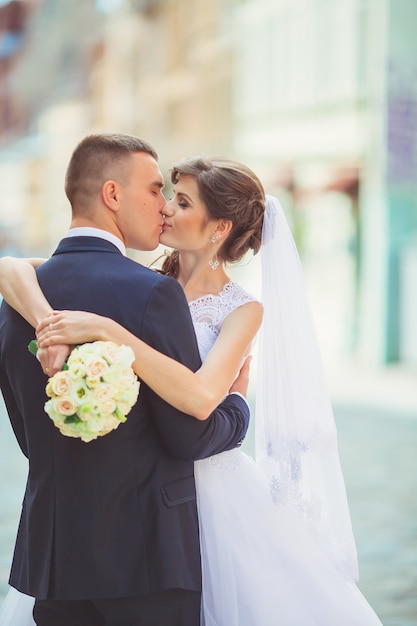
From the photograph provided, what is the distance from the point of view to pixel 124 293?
236 centimetres

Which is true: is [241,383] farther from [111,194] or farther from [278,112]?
[278,112]

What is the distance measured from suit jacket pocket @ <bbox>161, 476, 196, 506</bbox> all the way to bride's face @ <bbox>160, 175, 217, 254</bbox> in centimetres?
84

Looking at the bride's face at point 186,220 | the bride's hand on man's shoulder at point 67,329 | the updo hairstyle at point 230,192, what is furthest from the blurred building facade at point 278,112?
the bride's hand on man's shoulder at point 67,329

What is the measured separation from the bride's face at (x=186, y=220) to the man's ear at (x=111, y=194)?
1.61 feet

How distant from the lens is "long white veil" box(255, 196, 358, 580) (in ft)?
9.59

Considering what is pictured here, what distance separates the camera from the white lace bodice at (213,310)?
294cm

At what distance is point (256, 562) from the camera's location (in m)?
2.79

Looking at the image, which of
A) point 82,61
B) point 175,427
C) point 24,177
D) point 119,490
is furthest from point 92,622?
point 24,177

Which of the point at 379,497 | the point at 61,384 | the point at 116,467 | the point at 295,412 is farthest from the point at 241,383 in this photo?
the point at 379,497

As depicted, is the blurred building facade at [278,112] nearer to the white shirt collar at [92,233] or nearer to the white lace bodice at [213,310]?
the white lace bodice at [213,310]

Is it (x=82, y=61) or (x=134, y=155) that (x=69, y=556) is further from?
(x=82, y=61)

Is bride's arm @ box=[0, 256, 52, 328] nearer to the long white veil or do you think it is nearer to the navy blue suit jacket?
the navy blue suit jacket

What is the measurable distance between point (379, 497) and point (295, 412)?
383cm

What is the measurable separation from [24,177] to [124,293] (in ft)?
67.3
